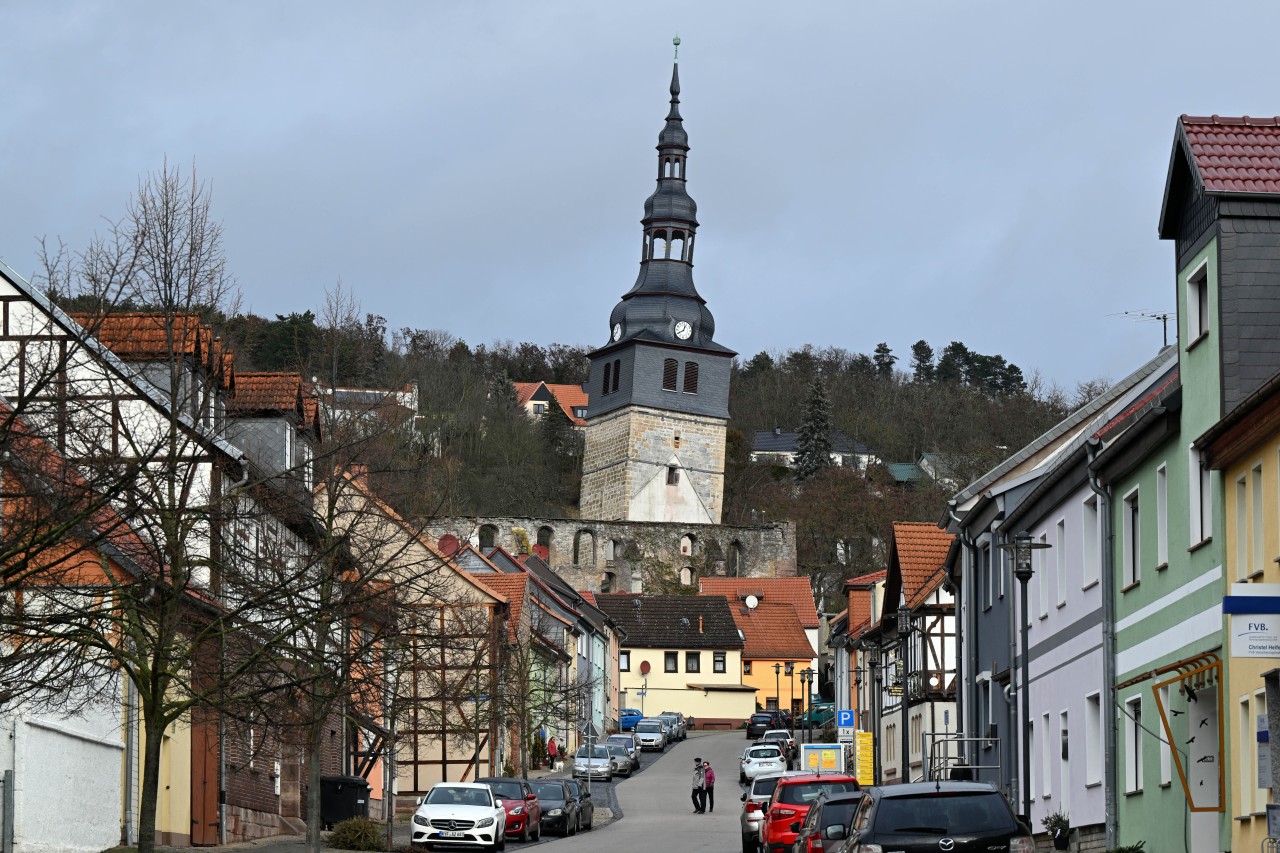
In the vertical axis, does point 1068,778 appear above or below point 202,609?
below

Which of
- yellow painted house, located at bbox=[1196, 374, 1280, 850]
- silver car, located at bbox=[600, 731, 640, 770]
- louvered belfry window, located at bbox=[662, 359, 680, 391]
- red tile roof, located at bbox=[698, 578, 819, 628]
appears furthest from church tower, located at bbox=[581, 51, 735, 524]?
yellow painted house, located at bbox=[1196, 374, 1280, 850]

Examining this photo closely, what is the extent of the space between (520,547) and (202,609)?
8756 cm

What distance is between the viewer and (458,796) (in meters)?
33.6

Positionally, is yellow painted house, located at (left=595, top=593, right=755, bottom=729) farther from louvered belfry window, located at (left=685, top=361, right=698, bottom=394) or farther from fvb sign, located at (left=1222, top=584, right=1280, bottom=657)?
fvb sign, located at (left=1222, top=584, right=1280, bottom=657)

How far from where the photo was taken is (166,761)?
94.9ft

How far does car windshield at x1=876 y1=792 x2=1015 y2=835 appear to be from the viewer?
16.8 meters

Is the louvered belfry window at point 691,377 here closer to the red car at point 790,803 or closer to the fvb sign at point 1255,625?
the red car at point 790,803

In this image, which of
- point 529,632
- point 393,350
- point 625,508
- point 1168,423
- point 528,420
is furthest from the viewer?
point 528,420

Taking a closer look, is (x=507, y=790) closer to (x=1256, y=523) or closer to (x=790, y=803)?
(x=790, y=803)

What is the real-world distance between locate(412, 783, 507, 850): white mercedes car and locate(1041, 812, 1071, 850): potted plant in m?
9.84

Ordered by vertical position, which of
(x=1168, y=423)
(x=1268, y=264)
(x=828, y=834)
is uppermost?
(x=1268, y=264)

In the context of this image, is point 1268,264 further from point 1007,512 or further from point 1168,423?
point 1007,512

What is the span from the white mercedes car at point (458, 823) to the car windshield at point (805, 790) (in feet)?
18.8

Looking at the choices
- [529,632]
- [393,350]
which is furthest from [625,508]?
[393,350]
